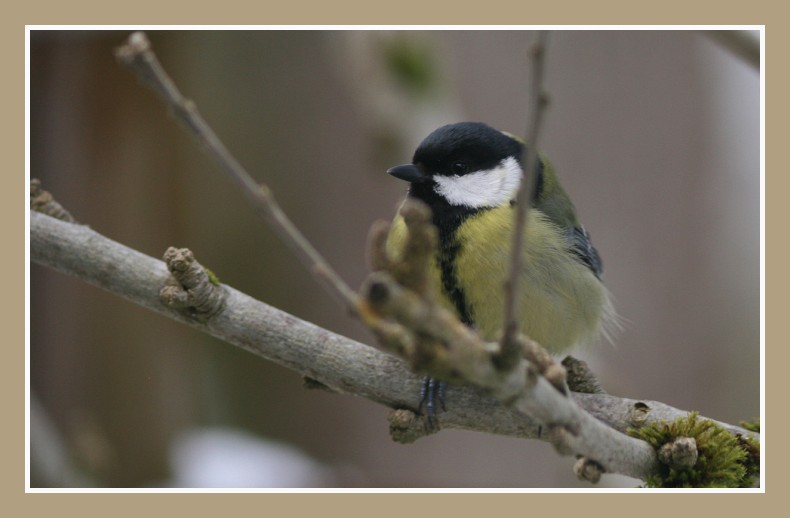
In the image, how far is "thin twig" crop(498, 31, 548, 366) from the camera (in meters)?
0.88

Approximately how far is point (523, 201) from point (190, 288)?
98cm

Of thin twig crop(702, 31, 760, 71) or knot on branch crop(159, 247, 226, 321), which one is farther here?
thin twig crop(702, 31, 760, 71)

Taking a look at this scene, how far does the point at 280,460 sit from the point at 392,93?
1262 mm

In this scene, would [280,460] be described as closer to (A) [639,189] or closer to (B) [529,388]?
(B) [529,388]

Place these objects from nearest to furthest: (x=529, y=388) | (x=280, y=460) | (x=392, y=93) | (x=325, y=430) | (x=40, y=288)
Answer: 1. (x=529, y=388)
2. (x=280, y=460)
3. (x=392, y=93)
4. (x=40, y=288)
5. (x=325, y=430)

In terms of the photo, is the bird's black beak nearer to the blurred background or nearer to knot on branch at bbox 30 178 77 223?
the blurred background

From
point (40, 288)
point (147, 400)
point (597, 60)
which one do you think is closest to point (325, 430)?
point (147, 400)

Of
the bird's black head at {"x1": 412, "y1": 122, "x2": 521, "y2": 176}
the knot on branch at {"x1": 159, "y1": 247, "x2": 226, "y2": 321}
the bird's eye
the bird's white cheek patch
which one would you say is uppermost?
the bird's black head at {"x1": 412, "y1": 122, "x2": 521, "y2": 176}

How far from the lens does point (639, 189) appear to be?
341 centimetres

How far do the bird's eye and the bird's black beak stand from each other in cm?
9

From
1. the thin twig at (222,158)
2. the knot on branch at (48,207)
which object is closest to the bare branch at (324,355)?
the knot on branch at (48,207)

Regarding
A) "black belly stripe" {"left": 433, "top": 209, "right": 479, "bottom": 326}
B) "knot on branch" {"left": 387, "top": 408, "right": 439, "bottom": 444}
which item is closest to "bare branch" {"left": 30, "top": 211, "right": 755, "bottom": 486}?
"knot on branch" {"left": 387, "top": 408, "right": 439, "bottom": 444}

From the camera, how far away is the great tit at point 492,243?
1950 mm

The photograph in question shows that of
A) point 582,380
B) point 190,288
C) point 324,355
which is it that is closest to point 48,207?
point 190,288
